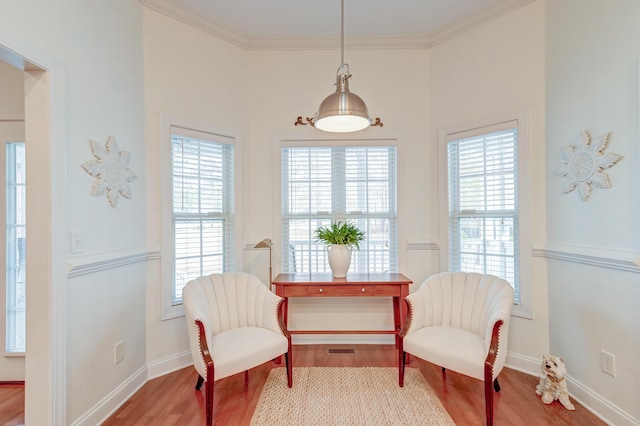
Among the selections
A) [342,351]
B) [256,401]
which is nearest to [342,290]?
[342,351]

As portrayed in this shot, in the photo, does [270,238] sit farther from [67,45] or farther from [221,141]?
[67,45]

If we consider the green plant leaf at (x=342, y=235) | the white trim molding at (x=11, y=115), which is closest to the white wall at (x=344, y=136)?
the green plant leaf at (x=342, y=235)

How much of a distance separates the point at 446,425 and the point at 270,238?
219 centimetres

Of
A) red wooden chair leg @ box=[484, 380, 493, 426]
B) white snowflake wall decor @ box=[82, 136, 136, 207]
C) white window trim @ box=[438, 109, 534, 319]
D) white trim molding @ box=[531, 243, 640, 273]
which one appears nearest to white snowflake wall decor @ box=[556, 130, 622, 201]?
white window trim @ box=[438, 109, 534, 319]

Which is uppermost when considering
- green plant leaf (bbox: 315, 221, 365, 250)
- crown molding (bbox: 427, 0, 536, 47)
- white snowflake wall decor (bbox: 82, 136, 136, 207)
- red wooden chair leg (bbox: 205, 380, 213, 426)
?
crown molding (bbox: 427, 0, 536, 47)

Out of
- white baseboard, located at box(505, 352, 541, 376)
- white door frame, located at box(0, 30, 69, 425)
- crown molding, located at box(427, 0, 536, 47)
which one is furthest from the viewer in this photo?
crown molding, located at box(427, 0, 536, 47)

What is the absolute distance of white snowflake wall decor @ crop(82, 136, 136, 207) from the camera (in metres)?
2.09

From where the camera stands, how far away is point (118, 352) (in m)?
2.29

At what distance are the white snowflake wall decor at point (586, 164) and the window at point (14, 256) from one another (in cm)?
427

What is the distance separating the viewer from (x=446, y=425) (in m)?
2.00

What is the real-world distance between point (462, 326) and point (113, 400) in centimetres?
266

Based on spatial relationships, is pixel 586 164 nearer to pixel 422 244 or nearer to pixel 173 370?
pixel 422 244

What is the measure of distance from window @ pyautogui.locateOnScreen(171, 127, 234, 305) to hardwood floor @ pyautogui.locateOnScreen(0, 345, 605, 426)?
770 mm

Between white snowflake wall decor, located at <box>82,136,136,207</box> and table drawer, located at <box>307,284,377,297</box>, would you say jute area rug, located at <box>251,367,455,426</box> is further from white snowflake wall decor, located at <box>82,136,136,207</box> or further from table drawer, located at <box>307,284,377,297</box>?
white snowflake wall decor, located at <box>82,136,136,207</box>
